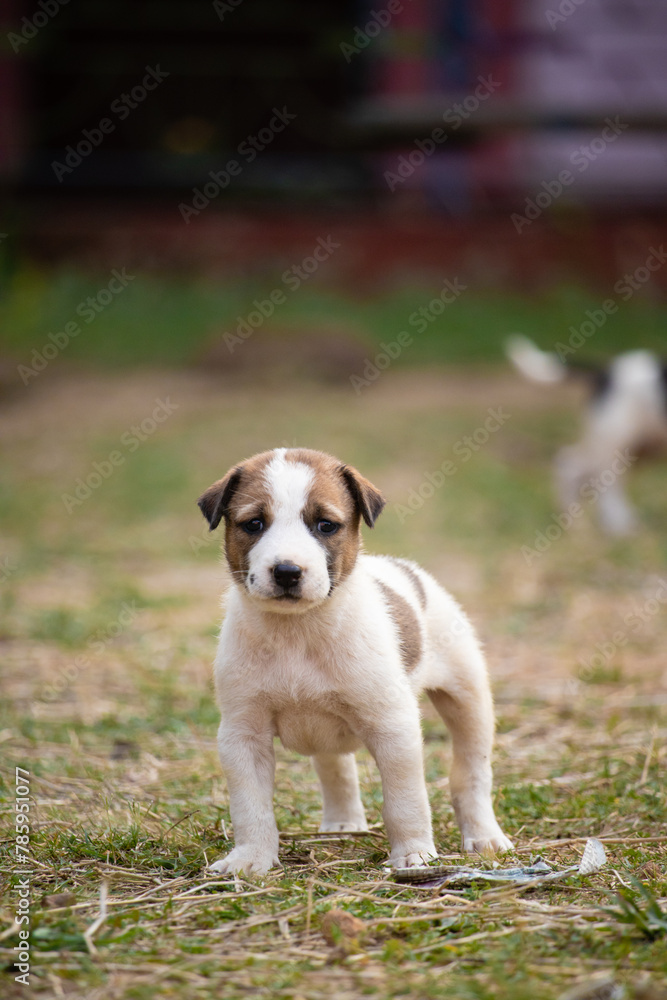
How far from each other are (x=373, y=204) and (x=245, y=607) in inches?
515

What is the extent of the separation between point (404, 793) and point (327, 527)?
86 cm

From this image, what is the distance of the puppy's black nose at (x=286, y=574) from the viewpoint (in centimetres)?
350

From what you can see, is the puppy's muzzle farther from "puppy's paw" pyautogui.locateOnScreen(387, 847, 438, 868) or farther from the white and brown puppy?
"puppy's paw" pyautogui.locateOnScreen(387, 847, 438, 868)

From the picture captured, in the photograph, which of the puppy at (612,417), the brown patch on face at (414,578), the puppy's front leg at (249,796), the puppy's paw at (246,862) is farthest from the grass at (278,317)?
the puppy's paw at (246,862)

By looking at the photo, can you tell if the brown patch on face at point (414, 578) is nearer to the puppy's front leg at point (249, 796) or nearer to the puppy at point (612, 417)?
the puppy's front leg at point (249, 796)

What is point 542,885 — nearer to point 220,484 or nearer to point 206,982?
point 206,982

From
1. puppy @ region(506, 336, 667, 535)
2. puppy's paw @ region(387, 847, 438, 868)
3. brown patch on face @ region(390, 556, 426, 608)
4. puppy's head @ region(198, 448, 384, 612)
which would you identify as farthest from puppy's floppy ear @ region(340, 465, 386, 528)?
puppy @ region(506, 336, 667, 535)

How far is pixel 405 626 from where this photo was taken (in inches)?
155

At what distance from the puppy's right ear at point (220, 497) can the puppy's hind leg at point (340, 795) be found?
953 mm

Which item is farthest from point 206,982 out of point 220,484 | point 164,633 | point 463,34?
point 463,34

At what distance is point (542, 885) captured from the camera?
338cm

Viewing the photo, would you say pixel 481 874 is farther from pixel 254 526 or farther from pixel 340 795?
pixel 254 526

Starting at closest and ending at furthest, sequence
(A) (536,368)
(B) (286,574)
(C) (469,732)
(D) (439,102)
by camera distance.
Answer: (B) (286,574) < (C) (469,732) < (A) (536,368) < (D) (439,102)

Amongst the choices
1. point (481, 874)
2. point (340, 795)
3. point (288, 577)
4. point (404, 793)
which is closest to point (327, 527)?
point (288, 577)
